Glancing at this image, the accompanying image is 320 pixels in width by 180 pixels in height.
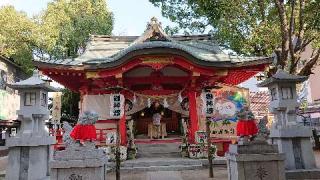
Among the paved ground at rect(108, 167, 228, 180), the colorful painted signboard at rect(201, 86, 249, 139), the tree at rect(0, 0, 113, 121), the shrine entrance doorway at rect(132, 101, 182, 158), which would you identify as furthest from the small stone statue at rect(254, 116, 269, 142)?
the tree at rect(0, 0, 113, 121)

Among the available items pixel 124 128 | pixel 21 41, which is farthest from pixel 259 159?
pixel 21 41

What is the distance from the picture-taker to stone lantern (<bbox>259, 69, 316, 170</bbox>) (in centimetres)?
991

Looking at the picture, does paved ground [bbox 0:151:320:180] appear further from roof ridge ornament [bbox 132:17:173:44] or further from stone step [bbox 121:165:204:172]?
roof ridge ornament [bbox 132:17:173:44]

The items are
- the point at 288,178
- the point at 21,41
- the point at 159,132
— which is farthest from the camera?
the point at 21,41

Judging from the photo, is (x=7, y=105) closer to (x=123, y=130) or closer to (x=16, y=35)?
(x=16, y=35)

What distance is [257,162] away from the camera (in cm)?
802

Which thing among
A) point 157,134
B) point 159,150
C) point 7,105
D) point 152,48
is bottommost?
point 159,150

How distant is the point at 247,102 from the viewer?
662 inches

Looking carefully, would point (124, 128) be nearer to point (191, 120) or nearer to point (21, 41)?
point (191, 120)

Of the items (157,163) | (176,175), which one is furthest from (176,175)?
(157,163)

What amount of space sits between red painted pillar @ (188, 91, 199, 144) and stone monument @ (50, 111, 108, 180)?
7.27 meters

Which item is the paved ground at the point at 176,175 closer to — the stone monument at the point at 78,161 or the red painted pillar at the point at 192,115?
the red painted pillar at the point at 192,115

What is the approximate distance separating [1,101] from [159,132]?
1196cm

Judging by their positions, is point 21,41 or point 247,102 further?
point 21,41
